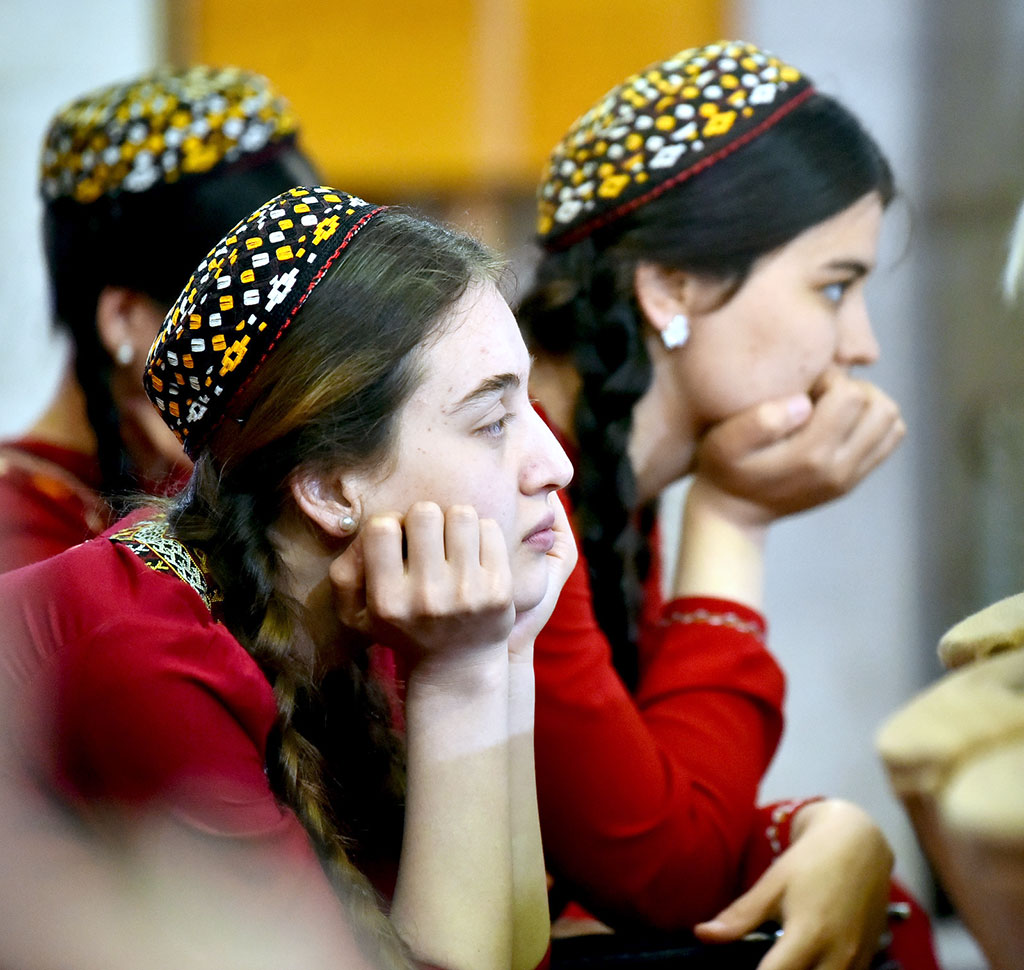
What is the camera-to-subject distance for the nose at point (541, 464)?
0.96 meters

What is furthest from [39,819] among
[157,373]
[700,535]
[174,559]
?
[700,535]

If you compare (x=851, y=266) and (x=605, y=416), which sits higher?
(x=851, y=266)

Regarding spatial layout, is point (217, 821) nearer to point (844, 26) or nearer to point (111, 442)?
point (111, 442)

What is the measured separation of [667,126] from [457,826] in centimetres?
81

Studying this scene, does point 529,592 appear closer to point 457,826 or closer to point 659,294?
point 457,826

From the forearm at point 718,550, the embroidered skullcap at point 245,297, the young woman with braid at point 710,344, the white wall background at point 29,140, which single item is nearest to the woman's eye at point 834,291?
the young woman with braid at point 710,344

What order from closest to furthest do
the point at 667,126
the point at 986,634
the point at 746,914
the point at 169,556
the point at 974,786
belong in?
the point at 974,786 → the point at 986,634 → the point at 169,556 → the point at 746,914 → the point at 667,126

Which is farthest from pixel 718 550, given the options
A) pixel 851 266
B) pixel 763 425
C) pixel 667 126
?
pixel 667 126

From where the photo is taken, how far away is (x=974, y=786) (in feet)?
1.94

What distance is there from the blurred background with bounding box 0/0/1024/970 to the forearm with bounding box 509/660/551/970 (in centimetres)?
137

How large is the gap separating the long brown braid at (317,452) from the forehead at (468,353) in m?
0.01

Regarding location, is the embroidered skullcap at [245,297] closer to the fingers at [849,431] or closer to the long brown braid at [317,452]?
the long brown braid at [317,452]

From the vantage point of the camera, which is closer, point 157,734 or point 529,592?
point 157,734

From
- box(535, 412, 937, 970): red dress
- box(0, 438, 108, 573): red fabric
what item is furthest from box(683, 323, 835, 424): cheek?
box(0, 438, 108, 573): red fabric
